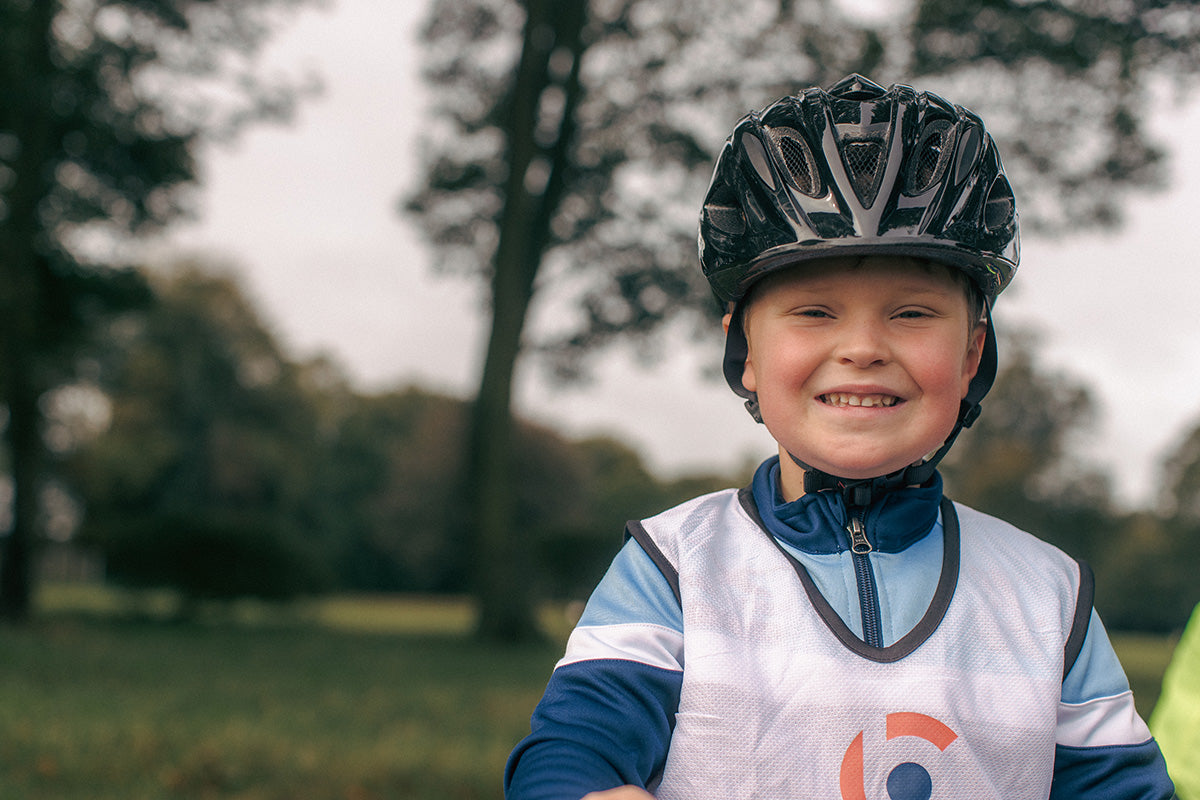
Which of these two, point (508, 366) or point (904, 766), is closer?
point (904, 766)

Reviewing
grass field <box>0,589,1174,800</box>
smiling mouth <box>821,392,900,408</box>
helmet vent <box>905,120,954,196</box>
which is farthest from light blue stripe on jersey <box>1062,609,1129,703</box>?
grass field <box>0,589,1174,800</box>

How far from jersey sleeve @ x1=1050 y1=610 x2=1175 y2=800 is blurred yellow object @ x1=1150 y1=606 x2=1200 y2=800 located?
1.96ft

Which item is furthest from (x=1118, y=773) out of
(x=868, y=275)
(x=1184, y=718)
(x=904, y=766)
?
(x=868, y=275)

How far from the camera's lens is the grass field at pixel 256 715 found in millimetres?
5828

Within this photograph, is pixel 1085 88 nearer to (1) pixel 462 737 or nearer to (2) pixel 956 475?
(1) pixel 462 737

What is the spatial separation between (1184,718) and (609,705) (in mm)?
1341

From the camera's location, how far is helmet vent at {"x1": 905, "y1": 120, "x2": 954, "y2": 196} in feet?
5.63

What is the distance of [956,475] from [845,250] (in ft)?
119

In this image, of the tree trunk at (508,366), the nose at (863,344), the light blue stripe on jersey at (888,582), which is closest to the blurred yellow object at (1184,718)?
the light blue stripe on jersey at (888,582)

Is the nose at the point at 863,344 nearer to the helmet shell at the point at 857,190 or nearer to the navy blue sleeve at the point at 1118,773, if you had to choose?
the helmet shell at the point at 857,190

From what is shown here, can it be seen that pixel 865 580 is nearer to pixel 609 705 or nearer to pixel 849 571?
pixel 849 571

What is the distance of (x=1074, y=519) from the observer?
80.9ft

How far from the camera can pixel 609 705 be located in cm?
149

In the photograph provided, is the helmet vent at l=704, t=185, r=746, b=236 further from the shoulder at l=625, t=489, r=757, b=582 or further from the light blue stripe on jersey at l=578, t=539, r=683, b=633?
the light blue stripe on jersey at l=578, t=539, r=683, b=633
